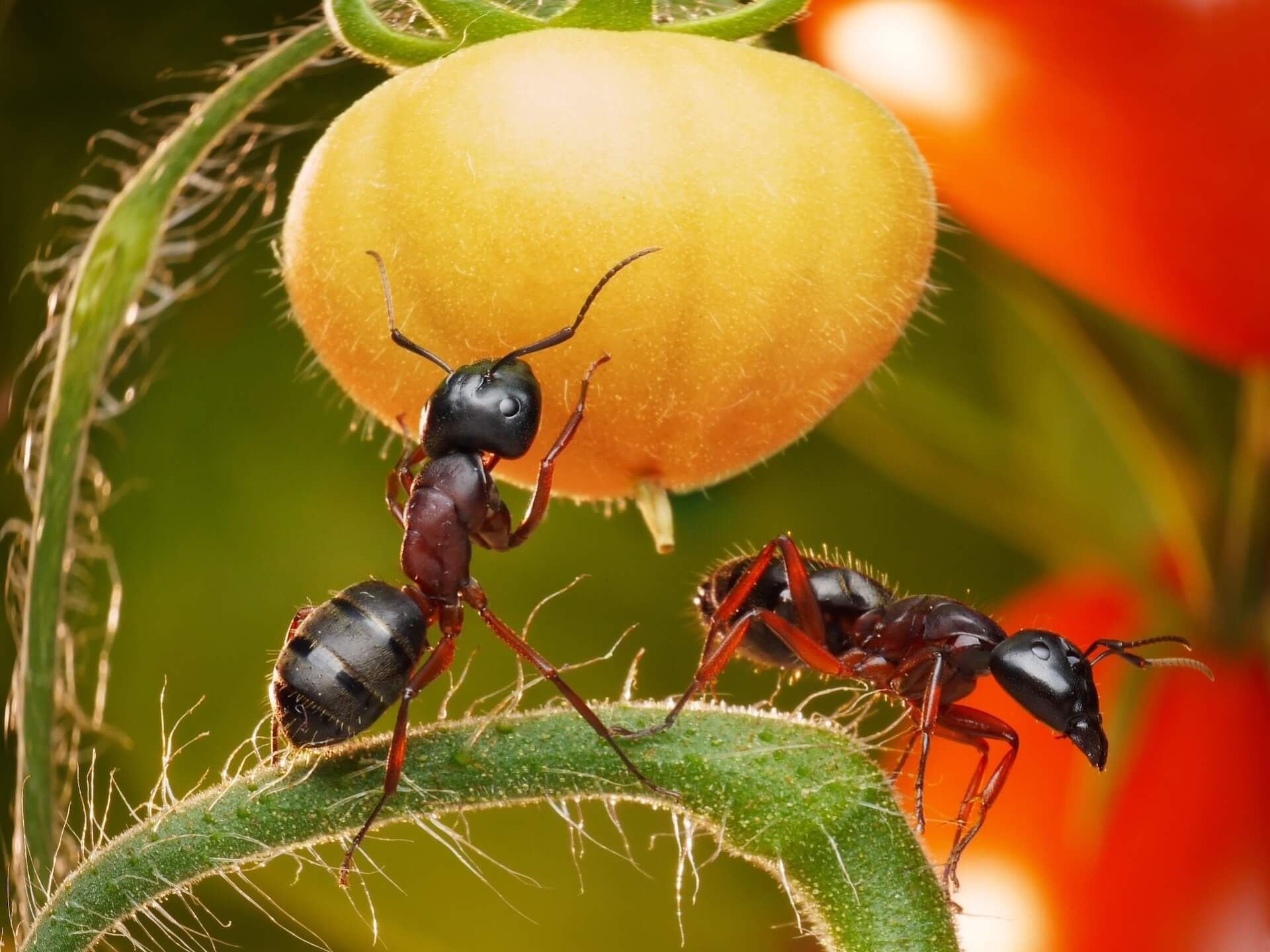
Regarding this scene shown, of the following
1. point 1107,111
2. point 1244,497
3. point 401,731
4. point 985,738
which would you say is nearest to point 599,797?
point 401,731

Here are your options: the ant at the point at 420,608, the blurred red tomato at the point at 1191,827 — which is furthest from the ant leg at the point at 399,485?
the blurred red tomato at the point at 1191,827

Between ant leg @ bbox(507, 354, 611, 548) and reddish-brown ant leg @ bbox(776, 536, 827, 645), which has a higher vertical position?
ant leg @ bbox(507, 354, 611, 548)

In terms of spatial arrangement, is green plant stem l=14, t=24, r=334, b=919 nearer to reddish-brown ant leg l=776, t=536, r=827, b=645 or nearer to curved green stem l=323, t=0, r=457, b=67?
curved green stem l=323, t=0, r=457, b=67

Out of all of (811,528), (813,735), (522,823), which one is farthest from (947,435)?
(813,735)

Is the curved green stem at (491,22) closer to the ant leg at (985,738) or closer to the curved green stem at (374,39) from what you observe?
the curved green stem at (374,39)

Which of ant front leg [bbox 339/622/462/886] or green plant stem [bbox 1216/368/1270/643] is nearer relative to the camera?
ant front leg [bbox 339/622/462/886]

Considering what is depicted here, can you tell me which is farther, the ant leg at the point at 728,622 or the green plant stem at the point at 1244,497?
the green plant stem at the point at 1244,497

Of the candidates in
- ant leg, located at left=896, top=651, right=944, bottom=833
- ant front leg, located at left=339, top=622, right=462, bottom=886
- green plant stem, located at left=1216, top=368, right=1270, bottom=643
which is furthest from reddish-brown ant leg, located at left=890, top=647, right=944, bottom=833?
green plant stem, located at left=1216, top=368, right=1270, bottom=643

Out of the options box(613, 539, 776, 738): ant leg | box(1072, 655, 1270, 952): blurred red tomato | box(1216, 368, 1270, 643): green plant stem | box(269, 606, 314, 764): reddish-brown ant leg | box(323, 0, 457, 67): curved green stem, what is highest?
box(323, 0, 457, 67): curved green stem
